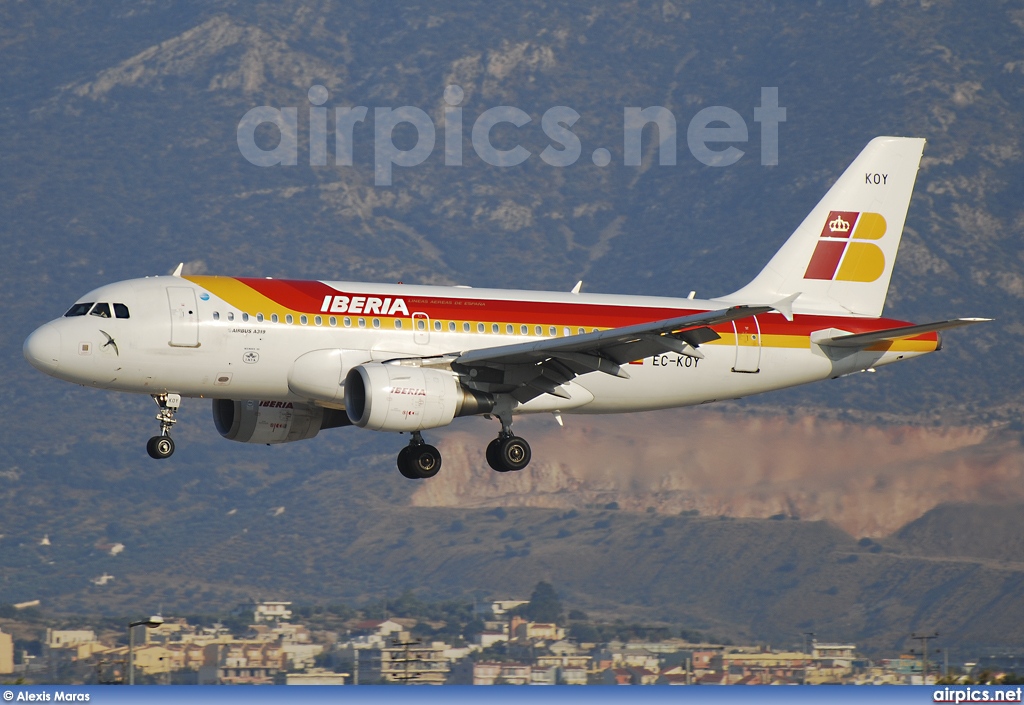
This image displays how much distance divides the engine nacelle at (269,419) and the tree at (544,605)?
31543 millimetres

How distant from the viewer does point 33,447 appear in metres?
180

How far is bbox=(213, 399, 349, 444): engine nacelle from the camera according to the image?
4947 cm

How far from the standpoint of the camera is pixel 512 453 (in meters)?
48.4

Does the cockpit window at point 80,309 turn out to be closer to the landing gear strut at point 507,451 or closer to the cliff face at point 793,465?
the landing gear strut at point 507,451

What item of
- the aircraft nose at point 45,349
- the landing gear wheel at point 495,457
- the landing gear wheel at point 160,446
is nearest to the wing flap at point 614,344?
the landing gear wheel at point 495,457

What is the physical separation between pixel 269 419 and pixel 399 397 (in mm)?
6232

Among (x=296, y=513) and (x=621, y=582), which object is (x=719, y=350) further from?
(x=296, y=513)

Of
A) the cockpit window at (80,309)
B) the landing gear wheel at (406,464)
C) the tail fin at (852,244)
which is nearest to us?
the cockpit window at (80,309)

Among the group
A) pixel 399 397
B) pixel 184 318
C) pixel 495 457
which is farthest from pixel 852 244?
pixel 184 318

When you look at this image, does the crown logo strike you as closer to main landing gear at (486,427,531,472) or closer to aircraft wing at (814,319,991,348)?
aircraft wing at (814,319,991,348)

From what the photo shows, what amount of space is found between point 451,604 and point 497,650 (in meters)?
13.9

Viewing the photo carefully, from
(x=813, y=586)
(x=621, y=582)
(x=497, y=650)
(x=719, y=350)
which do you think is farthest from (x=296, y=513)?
(x=719, y=350)

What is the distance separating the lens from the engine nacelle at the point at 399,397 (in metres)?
44.5

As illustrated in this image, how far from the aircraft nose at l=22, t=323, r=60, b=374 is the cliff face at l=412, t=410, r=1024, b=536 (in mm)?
43044
